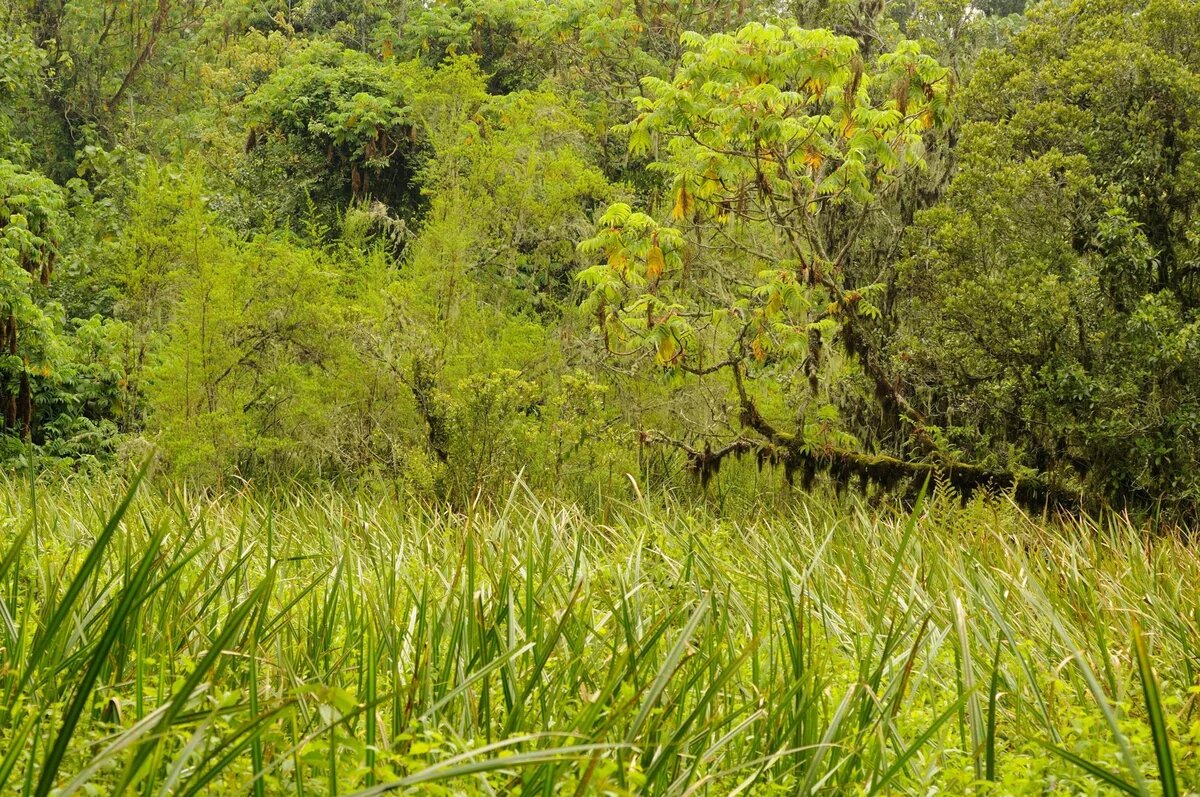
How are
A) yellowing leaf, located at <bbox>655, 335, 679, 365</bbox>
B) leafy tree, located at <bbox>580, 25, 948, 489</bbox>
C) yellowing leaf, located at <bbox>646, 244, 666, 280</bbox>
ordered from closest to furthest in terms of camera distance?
leafy tree, located at <bbox>580, 25, 948, 489</bbox> < yellowing leaf, located at <bbox>646, 244, 666, 280</bbox> < yellowing leaf, located at <bbox>655, 335, 679, 365</bbox>

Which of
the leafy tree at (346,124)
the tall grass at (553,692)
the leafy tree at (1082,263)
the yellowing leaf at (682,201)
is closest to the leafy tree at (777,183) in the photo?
the yellowing leaf at (682,201)

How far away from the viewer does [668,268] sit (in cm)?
797

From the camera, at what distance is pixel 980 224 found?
8.19 metres

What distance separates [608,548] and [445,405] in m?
4.10

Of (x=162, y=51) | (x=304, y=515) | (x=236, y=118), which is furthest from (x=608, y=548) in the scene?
(x=162, y=51)

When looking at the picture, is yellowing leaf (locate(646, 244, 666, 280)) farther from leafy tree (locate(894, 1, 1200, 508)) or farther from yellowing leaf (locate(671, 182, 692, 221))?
leafy tree (locate(894, 1, 1200, 508))

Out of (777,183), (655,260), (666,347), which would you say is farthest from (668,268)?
(777,183)

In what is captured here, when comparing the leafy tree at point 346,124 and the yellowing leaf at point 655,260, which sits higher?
the leafy tree at point 346,124

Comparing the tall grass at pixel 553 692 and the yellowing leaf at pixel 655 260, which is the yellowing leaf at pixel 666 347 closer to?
the yellowing leaf at pixel 655 260

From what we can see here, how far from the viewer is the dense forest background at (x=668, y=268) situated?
758cm

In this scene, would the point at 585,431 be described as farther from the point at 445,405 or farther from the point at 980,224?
the point at 980,224

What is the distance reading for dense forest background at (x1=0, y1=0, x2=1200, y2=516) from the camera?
298 inches

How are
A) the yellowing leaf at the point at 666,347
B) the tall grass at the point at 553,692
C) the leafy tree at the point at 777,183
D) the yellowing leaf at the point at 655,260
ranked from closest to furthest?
the tall grass at the point at 553,692 → the leafy tree at the point at 777,183 → the yellowing leaf at the point at 655,260 → the yellowing leaf at the point at 666,347

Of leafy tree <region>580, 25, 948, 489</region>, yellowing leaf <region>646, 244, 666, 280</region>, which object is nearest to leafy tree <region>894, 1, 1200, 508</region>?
leafy tree <region>580, 25, 948, 489</region>
